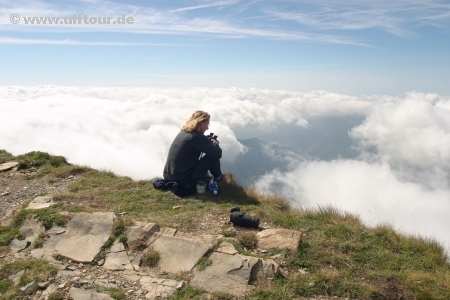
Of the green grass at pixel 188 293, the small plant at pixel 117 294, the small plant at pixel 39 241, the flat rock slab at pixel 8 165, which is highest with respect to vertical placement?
the green grass at pixel 188 293

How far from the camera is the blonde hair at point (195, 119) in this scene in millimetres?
9453

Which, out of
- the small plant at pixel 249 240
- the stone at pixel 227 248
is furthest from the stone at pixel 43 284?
the small plant at pixel 249 240

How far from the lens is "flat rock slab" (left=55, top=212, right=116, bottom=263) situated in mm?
6363

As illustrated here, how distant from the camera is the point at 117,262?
19.8 feet

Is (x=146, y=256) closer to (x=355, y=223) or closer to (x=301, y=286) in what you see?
(x=301, y=286)

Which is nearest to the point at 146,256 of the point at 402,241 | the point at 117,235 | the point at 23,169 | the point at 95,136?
the point at 117,235

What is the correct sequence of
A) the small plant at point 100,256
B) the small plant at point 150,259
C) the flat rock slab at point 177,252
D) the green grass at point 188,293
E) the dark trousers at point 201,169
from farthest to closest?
the dark trousers at point 201,169 → the small plant at point 100,256 → the small plant at point 150,259 → the flat rock slab at point 177,252 → the green grass at point 188,293

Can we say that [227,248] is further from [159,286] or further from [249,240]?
[159,286]

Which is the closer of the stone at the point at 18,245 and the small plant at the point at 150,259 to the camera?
the small plant at the point at 150,259

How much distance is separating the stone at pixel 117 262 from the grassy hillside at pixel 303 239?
3.97 ft

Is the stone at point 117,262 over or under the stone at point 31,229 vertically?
over

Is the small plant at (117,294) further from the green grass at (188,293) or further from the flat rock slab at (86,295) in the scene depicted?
the green grass at (188,293)

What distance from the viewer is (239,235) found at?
7.02 metres

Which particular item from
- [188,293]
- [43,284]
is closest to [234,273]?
[188,293]
